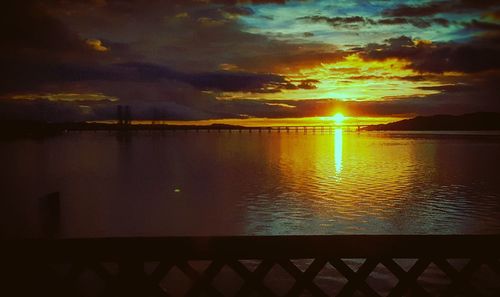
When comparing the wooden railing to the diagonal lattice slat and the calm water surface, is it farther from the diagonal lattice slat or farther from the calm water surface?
the calm water surface

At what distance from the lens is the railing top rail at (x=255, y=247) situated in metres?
3.67

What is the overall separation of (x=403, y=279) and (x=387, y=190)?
33890 mm

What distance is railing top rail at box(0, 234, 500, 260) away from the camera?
3.67m

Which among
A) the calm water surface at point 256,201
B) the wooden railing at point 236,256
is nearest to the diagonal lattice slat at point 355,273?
the wooden railing at point 236,256

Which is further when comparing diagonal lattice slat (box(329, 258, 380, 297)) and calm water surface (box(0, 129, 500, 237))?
calm water surface (box(0, 129, 500, 237))

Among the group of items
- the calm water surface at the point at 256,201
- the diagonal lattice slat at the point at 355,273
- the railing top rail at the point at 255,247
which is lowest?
the calm water surface at the point at 256,201

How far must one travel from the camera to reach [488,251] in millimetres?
3760

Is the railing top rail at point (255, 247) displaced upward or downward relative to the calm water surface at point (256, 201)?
upward

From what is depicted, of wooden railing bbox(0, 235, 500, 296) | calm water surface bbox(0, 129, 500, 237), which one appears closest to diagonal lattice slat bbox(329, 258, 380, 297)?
wooden railing bbox(0, 235, 500, 296)

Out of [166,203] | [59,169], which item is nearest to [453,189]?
[166,203]

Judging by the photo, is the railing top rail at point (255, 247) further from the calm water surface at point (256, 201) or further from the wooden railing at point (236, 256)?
the calm water surface at point (256, 201)

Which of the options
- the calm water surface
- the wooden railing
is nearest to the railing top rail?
the wooden railing

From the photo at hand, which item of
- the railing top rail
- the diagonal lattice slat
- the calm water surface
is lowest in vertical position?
the calm water surface

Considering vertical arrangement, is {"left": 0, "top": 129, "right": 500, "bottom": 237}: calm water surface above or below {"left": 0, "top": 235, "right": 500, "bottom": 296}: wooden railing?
below
